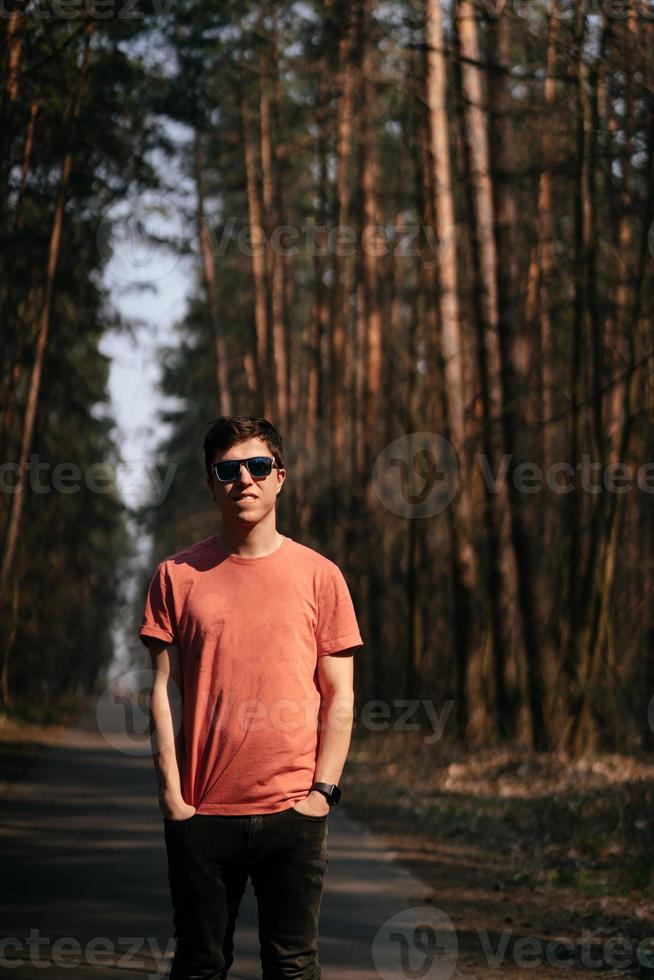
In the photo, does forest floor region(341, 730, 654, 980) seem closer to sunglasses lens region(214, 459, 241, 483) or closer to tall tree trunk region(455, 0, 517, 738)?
tall tree trunk region(455, 0, 517, 738)

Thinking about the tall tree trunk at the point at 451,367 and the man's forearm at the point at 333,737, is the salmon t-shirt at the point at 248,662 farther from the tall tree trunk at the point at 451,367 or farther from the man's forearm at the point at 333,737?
the tall tree trunk at the point at 451,367

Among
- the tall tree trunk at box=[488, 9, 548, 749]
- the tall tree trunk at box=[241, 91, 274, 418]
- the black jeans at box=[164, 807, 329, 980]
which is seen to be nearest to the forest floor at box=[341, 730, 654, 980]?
the tall tree trunk at box=[488, 9, 548, 749]

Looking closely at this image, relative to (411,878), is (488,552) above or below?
above

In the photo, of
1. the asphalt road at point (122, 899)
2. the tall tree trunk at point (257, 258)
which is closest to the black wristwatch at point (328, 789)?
the asphalt road at point (122, 899)

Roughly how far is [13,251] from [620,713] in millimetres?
11412

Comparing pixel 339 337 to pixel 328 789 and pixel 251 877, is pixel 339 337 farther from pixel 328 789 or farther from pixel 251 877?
pixel 251 877

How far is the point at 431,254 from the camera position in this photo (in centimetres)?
2270

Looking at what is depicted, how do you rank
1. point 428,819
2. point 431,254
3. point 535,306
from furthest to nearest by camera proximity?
point 535,306 < point 431,254 < point 428,819

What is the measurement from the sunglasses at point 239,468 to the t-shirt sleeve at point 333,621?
13.6 inches

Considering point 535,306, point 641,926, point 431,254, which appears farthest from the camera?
point 535,306

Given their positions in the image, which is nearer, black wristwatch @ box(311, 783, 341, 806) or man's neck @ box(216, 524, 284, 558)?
black wristwatch @ box(311, 783, 341, 806)

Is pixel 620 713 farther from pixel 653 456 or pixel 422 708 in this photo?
pixel 422 708

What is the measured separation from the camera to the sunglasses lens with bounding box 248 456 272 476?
468 cm

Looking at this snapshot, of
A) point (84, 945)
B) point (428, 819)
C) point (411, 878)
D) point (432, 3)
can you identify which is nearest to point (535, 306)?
point (432, 3)
